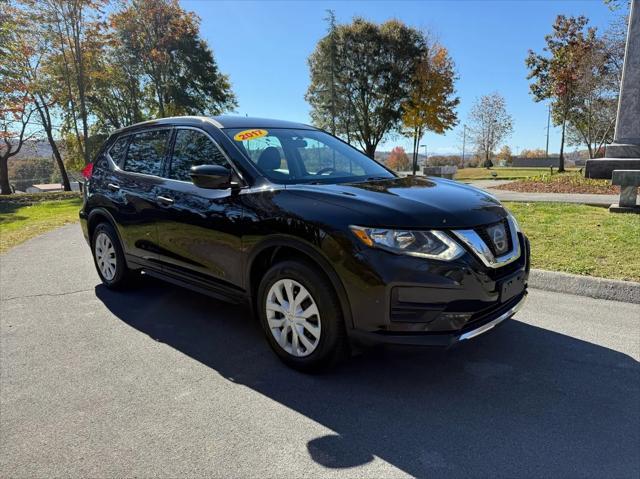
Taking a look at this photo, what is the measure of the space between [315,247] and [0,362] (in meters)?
2.71

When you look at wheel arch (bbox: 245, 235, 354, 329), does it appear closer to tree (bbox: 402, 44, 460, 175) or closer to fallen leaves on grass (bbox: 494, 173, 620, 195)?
fallen leaves on grass (bbox: 494, 173, 620, 195)

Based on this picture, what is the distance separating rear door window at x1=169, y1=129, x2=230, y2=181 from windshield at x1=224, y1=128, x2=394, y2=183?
0.66 feet

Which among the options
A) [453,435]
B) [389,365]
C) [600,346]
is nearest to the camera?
[453,435]

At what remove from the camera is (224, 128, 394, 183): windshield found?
3594 millimetres

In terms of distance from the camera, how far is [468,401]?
9.20 ft

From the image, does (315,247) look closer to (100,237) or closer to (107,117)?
(100,237)

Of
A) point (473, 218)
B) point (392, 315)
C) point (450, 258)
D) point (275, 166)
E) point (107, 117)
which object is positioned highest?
point (107, 117)

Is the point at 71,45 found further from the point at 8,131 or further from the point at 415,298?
the point at 415,298

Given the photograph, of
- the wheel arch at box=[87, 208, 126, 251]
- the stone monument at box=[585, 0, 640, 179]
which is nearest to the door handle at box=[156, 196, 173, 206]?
the wheel arch at box=[87, 208, 126, 251]

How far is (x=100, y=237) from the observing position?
5.18 m

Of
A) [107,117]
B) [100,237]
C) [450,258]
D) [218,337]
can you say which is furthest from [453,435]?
[107,117]

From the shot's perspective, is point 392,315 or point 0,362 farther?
point 0,362

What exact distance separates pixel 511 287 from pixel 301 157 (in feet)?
6.68

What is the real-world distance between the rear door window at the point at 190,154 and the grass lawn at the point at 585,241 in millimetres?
3797
